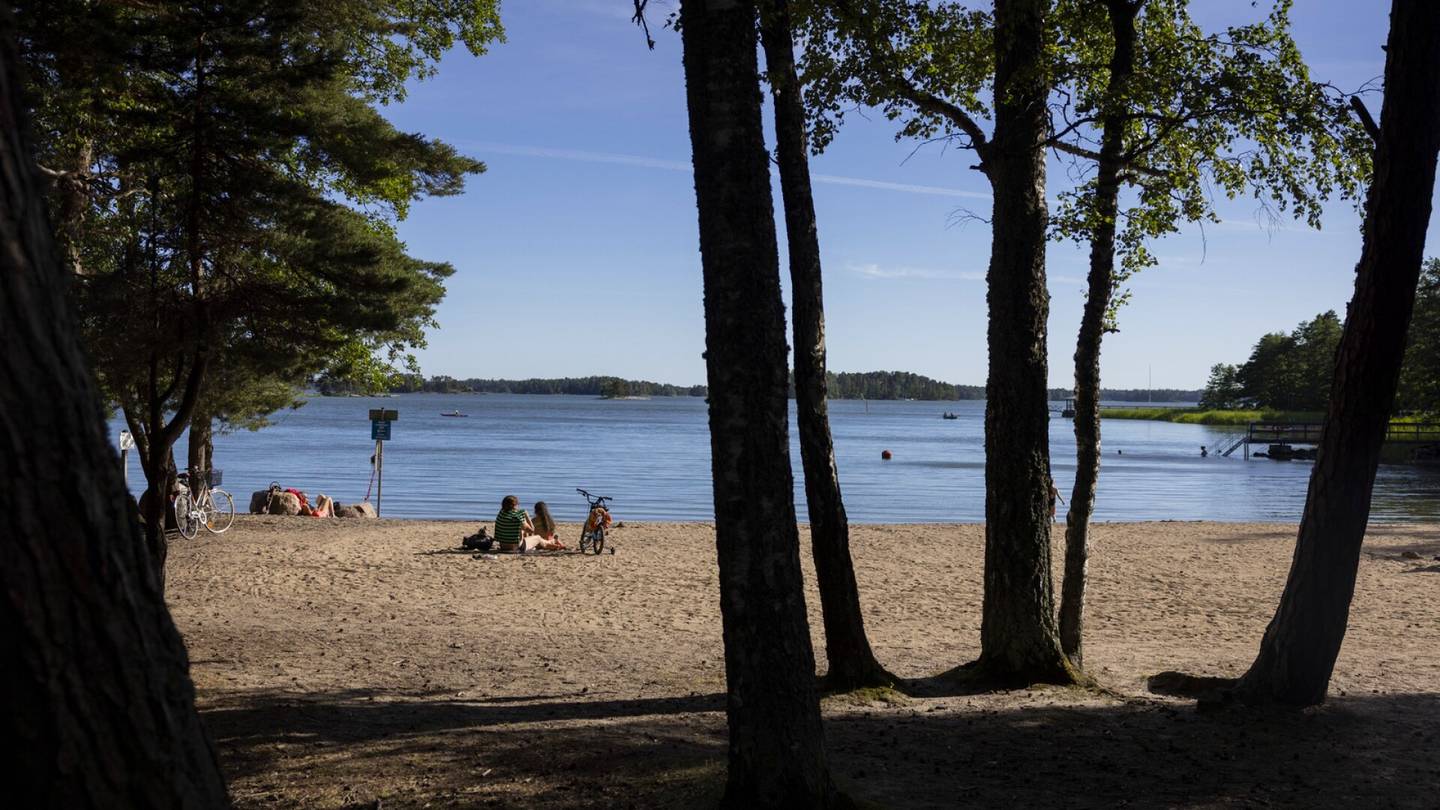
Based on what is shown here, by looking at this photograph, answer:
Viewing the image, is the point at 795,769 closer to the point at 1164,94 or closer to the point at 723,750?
the point at 723,750

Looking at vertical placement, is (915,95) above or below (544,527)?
above

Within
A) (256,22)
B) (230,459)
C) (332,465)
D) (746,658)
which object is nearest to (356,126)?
(256,22)

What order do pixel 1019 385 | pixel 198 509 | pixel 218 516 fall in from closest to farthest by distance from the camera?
pixel 1019 385 → pixel 198 509 → pixel 218 516

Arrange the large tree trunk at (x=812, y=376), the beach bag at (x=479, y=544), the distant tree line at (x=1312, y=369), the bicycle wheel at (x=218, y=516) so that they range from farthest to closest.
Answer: the distant tree line at (x=1312, y=369)
the bicycle wheel at (x=218, y=516)
the beach bag at (x=479, y=544)
the large tree trunk at (x=812, y=376)

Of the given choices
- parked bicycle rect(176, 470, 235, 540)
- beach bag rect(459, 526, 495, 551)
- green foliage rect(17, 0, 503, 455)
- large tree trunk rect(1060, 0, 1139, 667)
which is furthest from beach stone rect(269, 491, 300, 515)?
large tree trunk rect(1060, 0, 1139, 667)

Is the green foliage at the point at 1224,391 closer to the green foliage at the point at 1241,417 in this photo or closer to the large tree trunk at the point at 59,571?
the green foliage at the point at 1241,417

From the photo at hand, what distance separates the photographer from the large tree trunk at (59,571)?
6.96 ft

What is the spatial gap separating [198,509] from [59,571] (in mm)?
20766

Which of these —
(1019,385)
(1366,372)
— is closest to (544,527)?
(1019,385)

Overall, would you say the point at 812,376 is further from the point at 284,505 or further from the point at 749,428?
the point at 284,505

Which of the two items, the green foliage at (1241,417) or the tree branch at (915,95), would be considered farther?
the green foliage at (1241,417)

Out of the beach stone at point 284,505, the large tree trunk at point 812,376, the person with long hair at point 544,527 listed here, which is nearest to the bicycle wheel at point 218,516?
the beach stone at point 284,505

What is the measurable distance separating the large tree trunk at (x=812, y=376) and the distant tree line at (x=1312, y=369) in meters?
55.6

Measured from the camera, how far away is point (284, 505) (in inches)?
1067
